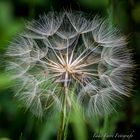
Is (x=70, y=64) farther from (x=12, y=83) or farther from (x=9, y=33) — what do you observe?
(x=9, y=33)

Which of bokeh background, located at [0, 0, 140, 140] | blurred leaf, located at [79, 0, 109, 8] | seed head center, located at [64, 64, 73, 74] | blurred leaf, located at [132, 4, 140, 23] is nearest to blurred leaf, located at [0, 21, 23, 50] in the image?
bokeh background, located at [0, 0, 140, 140]

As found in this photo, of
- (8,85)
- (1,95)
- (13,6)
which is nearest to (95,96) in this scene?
(8,85)

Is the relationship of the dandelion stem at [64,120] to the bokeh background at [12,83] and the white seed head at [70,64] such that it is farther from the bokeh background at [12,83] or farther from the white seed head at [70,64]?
the bokeh background at [12,83]

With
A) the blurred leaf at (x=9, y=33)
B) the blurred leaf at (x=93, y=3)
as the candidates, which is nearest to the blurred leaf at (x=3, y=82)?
the blurred leaf at (x=9, y=33)

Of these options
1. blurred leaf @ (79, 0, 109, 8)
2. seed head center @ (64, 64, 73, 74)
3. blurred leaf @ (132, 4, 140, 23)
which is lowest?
seed head center @ (64, 64, 73, 74)

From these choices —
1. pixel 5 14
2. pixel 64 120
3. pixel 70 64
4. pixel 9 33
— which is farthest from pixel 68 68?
pixel 5 14

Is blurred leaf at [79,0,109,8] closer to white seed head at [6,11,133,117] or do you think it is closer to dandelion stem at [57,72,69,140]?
white seed head at [6,11,133,117]
